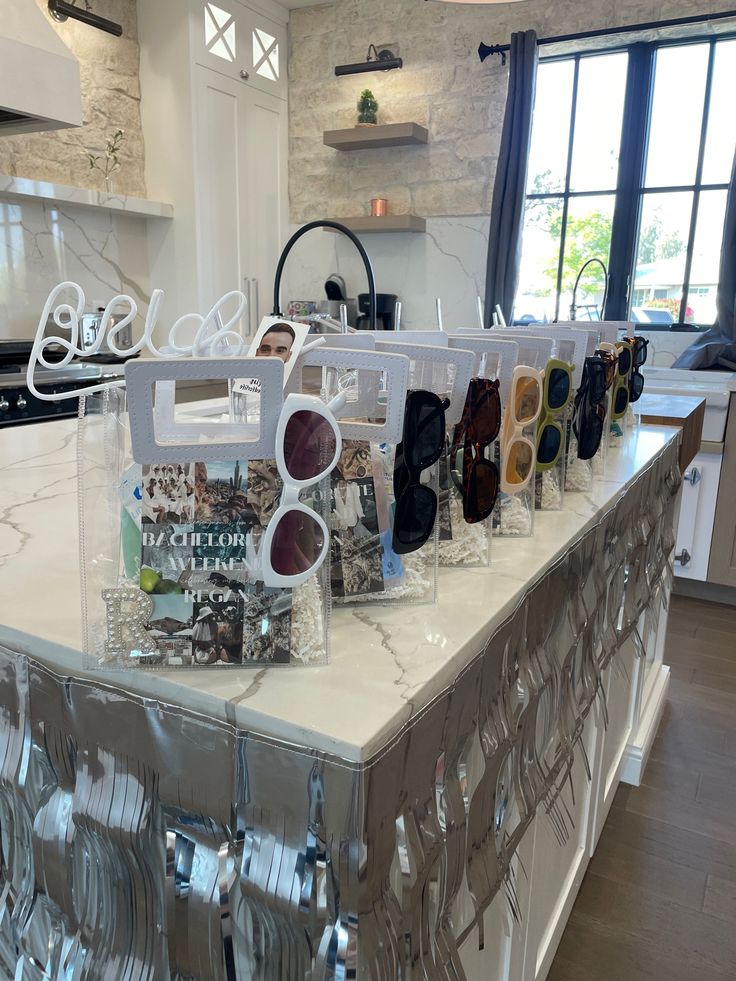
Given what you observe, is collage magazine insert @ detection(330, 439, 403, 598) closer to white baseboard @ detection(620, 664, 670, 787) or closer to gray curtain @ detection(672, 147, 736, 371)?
white baseboard @ detection(620, 664, 670, 787)

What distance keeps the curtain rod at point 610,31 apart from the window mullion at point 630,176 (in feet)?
0.50

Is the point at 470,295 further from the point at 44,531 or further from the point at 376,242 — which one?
the point at 44,531

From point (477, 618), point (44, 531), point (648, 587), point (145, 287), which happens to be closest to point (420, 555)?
point (477, 618)

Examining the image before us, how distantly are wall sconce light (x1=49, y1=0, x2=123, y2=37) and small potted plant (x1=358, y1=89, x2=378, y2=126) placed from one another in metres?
1.37

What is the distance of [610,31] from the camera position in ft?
12.1

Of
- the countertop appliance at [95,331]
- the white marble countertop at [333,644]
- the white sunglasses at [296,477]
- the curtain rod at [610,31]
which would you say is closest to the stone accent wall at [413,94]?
the curtain rod at [610,31]

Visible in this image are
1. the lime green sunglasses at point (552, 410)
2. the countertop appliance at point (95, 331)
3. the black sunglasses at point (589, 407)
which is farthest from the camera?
the countertop appliance at point (95, 331)

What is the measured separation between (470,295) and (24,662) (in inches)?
158

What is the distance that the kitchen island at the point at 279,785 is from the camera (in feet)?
1.82

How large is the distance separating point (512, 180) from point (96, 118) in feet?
7.41

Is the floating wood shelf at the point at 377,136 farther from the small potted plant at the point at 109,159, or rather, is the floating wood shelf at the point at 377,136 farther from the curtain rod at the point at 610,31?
the small potted plant at the point at 109,159

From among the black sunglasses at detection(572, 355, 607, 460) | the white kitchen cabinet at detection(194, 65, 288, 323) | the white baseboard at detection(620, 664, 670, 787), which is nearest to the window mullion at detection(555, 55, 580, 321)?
the white kitchen cabinet at detection(194, 65, 288, 323)

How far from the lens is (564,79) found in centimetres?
403

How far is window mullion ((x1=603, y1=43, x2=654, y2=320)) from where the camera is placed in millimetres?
3793
